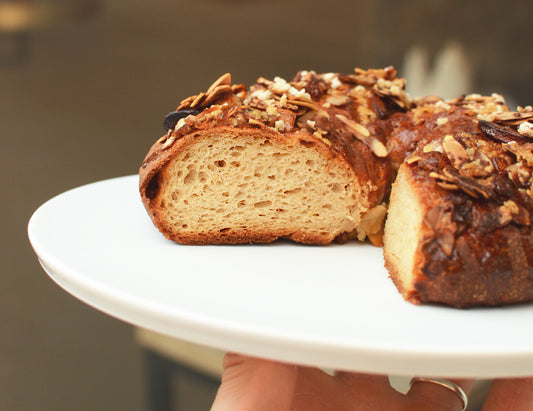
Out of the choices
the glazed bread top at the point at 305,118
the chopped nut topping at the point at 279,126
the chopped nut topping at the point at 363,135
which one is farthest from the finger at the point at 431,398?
the chopped nut topping at the point at 279,126

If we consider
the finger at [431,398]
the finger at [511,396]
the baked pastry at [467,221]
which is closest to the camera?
the baked pastry at [467,221]

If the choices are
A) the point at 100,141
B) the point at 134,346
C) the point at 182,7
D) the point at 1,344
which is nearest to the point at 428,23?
the point at 182,7

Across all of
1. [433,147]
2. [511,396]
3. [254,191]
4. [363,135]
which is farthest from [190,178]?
[511,396]

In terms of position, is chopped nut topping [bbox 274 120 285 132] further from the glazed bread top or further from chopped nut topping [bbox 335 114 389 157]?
chopped nut topping [bbox 335 114 389 157]

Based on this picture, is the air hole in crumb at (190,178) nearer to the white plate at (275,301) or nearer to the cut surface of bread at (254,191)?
the cut surface of bread at (254,191)

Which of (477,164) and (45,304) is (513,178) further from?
(45,304)

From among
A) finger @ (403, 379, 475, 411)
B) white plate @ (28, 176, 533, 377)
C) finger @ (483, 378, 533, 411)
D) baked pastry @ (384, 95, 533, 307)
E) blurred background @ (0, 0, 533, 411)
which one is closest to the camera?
white plate @ (28, 176, 533, 377)

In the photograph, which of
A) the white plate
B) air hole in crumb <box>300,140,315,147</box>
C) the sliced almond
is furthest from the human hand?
the sliced almond
